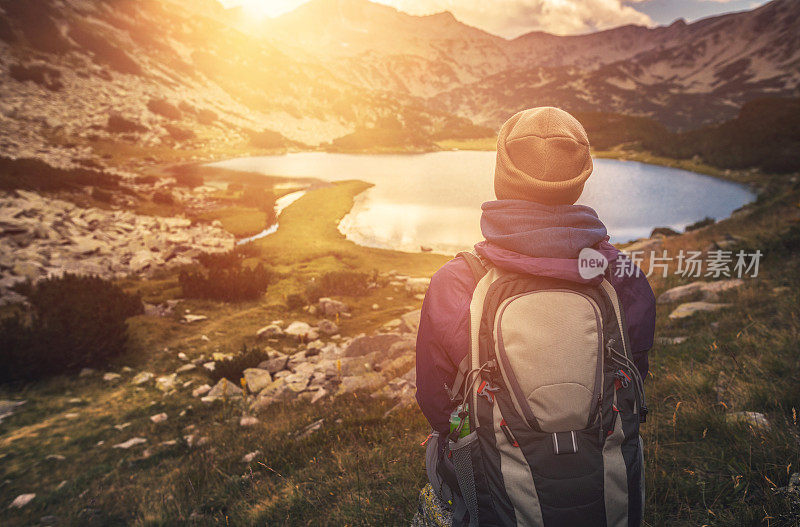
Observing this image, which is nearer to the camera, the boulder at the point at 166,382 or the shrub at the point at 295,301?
the boulder at the point at 166,382

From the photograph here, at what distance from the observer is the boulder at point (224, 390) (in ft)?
24.2

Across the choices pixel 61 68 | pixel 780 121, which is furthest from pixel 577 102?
pixel 61 68

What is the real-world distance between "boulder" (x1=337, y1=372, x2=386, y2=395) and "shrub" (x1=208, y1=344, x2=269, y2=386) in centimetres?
278

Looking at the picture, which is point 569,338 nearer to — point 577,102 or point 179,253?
point 179,253

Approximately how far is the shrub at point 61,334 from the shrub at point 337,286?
256 inches

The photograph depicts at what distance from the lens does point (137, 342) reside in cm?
965

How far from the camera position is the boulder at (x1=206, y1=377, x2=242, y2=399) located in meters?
7.37

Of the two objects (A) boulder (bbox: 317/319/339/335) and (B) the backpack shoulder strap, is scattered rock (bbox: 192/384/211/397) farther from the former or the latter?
(B) the backpack shoulder strap

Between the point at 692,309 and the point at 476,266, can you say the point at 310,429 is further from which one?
the point at 692,309

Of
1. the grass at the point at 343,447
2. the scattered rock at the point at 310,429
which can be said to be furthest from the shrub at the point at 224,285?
the scattered rock at the point at 310,429

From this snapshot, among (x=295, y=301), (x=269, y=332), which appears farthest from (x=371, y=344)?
(x=295, y=301)

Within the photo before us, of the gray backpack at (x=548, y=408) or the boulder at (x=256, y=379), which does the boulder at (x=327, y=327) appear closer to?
→ the boulder at (x=256, y=379)

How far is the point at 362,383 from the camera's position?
22.1 ft

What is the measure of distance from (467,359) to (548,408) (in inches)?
16.2
